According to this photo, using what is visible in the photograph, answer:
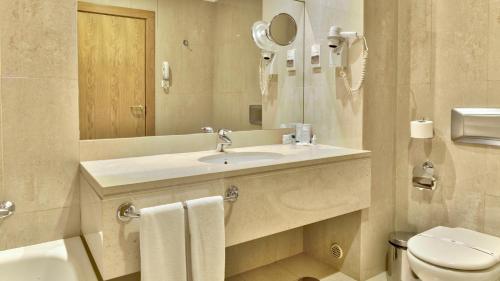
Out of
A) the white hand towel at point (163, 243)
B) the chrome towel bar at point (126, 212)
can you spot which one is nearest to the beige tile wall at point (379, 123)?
the white hand towel at point (163, 243)

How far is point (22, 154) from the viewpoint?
1562 mm

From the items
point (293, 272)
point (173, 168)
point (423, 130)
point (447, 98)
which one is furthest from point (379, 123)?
point (173, 168)

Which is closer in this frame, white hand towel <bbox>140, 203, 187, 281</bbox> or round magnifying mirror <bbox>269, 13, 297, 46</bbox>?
white hand towel <bbox>140, 203, 187, 281</bbox>

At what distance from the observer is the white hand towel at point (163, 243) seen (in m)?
1.31

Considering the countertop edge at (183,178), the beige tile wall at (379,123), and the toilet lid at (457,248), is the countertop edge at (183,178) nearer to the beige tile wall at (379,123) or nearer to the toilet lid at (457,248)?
the beige tile wall at (379,123)

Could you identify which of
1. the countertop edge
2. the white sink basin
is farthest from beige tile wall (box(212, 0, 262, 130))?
the countertop edge

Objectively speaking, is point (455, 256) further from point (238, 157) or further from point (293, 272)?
point (238, 157)

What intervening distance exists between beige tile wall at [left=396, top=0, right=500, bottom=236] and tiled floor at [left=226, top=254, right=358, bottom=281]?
56 cm

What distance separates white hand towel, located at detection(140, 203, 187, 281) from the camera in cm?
131

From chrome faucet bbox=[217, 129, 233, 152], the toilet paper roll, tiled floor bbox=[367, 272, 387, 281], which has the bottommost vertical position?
tiled floor bbox=[367, 272, 387, 281]

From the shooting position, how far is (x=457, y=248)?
68.7 inches

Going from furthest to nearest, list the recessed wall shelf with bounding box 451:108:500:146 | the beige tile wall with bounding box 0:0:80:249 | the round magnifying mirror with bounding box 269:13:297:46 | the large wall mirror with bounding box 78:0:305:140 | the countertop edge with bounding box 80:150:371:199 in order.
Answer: the round magnifying mirror with bounding box 269:13:297:46 < the recessed wall shelf with bounding box 451:108:500:146 < the large wall mirror with bounding box 78:0:305:140 < the beige tile wall with bounding box 0:0:80:249 < the countertop edge with bounding box 80:150:371:199

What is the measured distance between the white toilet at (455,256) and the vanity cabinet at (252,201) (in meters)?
0.42

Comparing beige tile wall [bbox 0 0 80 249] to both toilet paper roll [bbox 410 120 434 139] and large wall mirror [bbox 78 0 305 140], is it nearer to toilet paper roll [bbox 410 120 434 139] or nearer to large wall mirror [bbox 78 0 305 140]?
large wall mirror [bbox 78 0 305 140]
